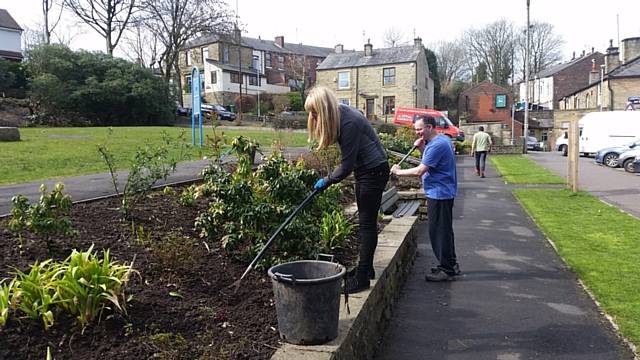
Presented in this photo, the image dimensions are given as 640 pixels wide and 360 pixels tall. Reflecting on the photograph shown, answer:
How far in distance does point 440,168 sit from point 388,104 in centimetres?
5036

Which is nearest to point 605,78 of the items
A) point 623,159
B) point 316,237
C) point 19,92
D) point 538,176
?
point 623,159

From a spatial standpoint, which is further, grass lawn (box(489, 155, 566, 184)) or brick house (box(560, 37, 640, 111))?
brick house (box(560, 37, 640, 111))

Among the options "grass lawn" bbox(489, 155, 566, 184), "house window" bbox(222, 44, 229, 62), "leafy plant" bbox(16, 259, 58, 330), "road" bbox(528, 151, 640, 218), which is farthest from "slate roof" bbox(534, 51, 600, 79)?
"leafy plant" bbox(16, 259, 58, 330)

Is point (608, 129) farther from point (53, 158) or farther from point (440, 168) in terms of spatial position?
point (53, 158)

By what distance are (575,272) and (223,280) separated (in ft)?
15.1

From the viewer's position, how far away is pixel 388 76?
54.6m

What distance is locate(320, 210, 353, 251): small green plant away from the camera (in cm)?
570

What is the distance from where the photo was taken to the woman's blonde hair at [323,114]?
418 centimetres

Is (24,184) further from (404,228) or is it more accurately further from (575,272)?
(575,272)

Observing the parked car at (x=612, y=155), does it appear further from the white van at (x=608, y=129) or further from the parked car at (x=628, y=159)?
the white van at (x=608, y=129)

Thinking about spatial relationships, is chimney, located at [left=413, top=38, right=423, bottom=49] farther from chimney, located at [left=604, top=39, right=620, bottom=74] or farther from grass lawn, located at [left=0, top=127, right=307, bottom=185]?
grass lawn, located at [left=0, top=127, right=307, bottom=185]

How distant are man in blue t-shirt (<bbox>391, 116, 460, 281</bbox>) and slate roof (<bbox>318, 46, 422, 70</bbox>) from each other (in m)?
48.8

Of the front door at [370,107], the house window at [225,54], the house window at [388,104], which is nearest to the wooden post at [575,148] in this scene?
the house window at [388,104]

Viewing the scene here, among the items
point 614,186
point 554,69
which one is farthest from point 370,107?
point 614,186
